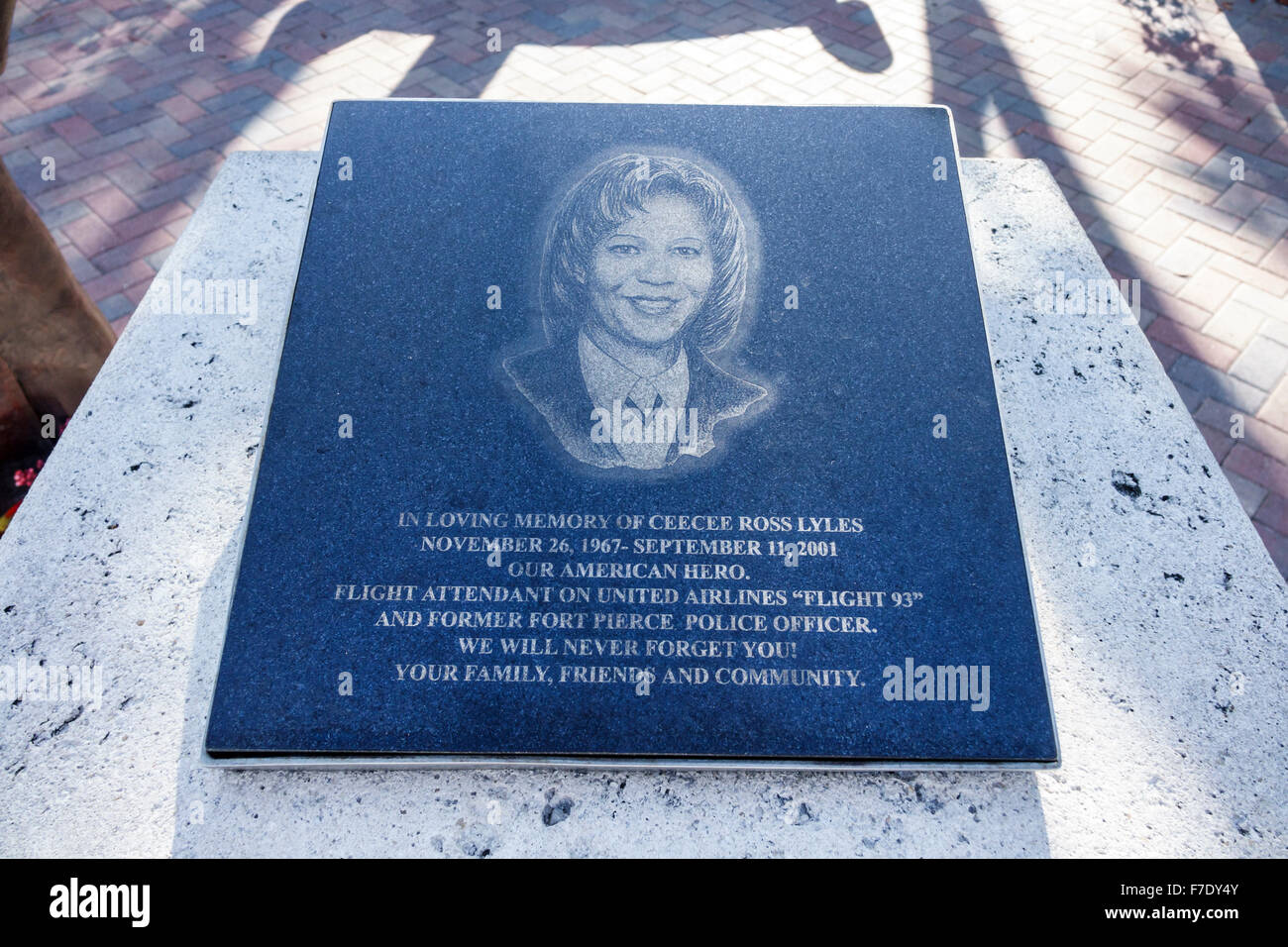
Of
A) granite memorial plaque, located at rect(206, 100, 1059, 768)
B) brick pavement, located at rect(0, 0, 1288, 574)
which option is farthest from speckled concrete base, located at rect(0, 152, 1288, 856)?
brick pavement, located at rect(0, 0, 1288, 574)

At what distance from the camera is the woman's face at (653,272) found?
1702mm

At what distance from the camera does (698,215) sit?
1.79 m

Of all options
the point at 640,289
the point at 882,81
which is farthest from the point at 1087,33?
the point at 640,289

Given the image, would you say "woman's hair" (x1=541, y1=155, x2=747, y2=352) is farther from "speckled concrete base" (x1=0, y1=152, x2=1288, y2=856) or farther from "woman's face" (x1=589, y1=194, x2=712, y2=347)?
"speckled concrete base" (x1=0, y1=152, x2=1288, y2=856)

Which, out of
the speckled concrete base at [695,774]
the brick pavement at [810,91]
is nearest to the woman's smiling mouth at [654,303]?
the speckled concrete base at [695,774]

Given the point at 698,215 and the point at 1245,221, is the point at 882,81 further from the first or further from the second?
the point at 698,215

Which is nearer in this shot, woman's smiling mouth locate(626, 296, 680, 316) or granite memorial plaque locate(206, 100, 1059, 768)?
granite memorial plaque locate(206, 100, 1059, 768)

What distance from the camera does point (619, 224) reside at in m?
1.78

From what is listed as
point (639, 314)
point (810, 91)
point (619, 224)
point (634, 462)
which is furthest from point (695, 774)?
point (810, 91)

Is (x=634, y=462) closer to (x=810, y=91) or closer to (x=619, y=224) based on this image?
(x=619, y=224)

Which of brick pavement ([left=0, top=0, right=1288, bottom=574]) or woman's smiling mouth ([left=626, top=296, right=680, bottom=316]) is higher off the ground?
woman's smiling mouth ([left=626, top=296, right=680, bottom=316])

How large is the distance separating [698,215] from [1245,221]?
2.78 metres

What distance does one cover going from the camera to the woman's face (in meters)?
1.70

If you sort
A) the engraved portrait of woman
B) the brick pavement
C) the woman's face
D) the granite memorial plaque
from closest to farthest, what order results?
the granite memorial plaque
the engraved portrait of woman
the woman's face
the brick pavement
